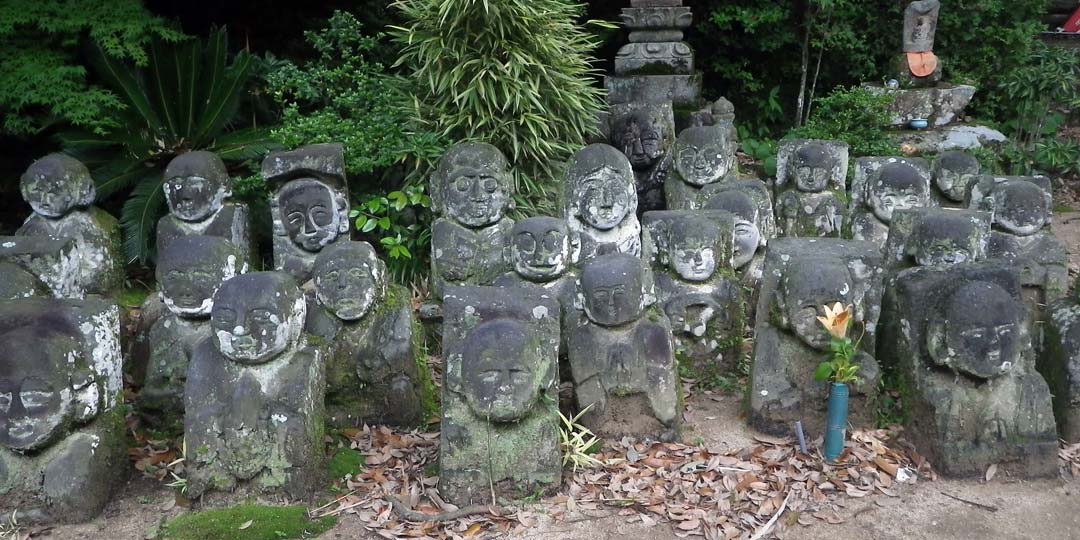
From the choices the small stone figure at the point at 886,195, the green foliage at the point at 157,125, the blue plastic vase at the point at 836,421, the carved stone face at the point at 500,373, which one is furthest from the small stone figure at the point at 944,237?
the green foliage at the point at 157,125

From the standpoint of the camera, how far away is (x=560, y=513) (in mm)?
4684

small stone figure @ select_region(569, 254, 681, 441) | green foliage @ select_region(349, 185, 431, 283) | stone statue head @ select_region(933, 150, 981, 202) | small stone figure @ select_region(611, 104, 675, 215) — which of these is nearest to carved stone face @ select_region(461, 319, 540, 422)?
small stone figure @ select_region(569, 254, 681, 441)

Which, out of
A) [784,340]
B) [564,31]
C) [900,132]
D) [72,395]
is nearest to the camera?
[72,395]

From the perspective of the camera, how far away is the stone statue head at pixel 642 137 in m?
9.17

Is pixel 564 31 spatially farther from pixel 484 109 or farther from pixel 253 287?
pixel 253 287

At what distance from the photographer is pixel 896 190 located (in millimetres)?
7594

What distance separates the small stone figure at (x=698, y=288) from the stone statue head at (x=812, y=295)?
872 millimetres

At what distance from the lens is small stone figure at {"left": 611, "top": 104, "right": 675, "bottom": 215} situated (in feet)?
30.1

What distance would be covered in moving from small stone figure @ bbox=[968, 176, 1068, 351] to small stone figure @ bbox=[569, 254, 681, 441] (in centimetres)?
318

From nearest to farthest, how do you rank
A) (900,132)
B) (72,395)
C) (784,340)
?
(72,395), (784,340), (900,132)

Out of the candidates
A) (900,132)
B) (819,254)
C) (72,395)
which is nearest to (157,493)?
(72,395)

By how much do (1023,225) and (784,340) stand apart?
272cm

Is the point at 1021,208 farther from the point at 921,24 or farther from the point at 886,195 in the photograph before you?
the point at 921,24

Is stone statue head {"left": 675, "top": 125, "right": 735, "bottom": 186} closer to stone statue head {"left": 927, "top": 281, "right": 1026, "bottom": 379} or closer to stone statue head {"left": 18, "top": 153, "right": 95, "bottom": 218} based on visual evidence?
stone statue head {"left": 927, "top": 281, "right": 1026, "bottom": 379}
